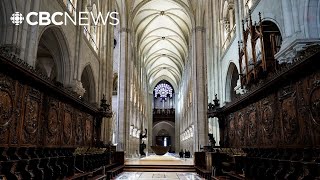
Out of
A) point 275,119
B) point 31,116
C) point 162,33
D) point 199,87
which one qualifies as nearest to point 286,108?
point 275,119

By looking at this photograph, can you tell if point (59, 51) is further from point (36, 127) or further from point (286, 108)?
point (286, 108)

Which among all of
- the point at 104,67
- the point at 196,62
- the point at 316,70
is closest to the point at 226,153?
the point at 316,70

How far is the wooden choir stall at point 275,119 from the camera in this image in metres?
5.12

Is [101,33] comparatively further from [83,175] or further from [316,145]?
[316,145]

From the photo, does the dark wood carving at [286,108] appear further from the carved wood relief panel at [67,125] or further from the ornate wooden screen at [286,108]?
the carved wood relief panel at [67,125]

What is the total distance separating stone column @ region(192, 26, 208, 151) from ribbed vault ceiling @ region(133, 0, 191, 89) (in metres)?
4.10

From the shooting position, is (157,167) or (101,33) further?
(101,33)

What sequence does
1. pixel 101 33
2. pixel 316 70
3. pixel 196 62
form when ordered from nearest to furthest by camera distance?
1. pixel 316 70
2. pixel 101 33
3. pixel 196 62

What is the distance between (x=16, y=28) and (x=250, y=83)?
693 centimetres

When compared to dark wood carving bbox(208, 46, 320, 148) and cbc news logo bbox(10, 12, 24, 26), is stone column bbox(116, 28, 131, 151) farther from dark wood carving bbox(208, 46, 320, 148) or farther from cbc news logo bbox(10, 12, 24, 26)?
cbc news logo bbox(10, 12, 24, 26)

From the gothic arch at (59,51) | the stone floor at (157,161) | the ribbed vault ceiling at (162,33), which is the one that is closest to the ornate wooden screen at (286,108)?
the gothic arch at (59,51)

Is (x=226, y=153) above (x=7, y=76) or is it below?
below

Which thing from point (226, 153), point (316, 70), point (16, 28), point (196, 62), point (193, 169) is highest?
point (196, 62)

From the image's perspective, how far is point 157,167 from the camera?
45.9ft
